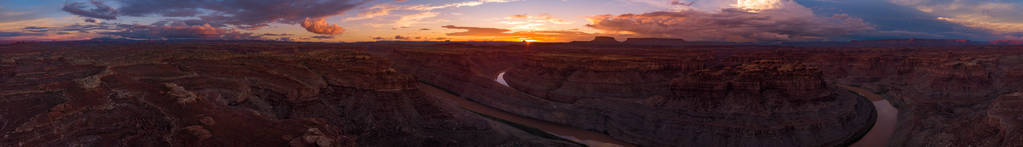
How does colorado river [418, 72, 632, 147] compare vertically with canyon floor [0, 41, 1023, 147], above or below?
below

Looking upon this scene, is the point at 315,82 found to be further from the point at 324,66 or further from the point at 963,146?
the point at 963,146

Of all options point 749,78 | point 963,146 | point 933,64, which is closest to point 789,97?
point 749,78

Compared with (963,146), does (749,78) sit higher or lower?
higher

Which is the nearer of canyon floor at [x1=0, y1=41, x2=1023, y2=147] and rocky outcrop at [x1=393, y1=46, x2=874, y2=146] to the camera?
canyon floor at [x1=0, y1=41, x2=1023, y2=147]

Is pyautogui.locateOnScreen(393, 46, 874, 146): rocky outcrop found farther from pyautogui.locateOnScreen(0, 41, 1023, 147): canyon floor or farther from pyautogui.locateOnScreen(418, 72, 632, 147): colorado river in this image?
pyautogui.locateOnScreen(418, 72, 632, 147): colorado river

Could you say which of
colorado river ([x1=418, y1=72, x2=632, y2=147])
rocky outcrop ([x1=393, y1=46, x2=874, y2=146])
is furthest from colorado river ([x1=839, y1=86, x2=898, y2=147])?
colorado river ([x1=418, y1=72, x2=632, y2=147])

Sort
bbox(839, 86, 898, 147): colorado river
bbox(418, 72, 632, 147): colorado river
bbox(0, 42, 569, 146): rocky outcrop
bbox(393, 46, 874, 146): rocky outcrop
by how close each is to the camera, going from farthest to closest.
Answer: bbox(839, 86, 898, 147): colorado river → bbox(418, 72, 632, 147): colorado river → bbox(393, 46, 874, 146): rocky outcrop → bbox(0, 42, 569, 146): rocky outcrop

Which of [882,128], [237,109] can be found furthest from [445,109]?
[882,128]

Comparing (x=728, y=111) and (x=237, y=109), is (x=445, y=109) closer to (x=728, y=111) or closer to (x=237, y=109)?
(x=237, y=109)

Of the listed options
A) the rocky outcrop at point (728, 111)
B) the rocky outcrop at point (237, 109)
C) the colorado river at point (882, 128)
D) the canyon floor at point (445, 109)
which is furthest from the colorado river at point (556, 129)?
the colorado river at point (882, 128)
